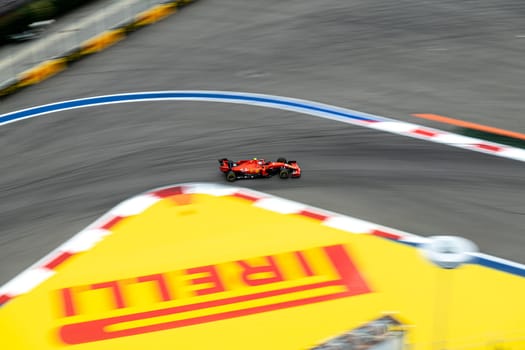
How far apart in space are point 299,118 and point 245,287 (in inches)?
247

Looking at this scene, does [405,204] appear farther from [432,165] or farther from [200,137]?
[200,137]

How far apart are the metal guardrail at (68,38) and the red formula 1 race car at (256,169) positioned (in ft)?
24.4

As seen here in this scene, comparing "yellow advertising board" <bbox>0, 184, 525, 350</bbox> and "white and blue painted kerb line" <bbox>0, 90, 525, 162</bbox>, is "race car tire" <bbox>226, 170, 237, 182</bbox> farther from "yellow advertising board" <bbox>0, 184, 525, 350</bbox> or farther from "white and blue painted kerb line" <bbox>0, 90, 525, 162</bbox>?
"white and blue painted kerb line" <bbox>0, 90, 525, 162</bbox>

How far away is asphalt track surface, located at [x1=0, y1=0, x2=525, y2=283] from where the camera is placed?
16.4m

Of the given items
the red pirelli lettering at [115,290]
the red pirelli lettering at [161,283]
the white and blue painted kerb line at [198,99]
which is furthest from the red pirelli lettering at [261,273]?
the white and blue painted kerb line at [198,99]

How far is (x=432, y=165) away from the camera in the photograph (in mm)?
17594

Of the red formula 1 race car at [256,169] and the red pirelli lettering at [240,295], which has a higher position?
the red formula 1 race car at [256,169]

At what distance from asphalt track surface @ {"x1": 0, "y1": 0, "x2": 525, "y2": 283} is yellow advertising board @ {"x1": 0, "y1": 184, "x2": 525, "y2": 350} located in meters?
0.72

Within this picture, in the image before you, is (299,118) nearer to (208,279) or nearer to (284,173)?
(284,173)

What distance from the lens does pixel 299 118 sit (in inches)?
765

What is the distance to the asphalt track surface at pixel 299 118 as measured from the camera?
1641 cm

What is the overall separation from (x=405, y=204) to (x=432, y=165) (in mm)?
1600

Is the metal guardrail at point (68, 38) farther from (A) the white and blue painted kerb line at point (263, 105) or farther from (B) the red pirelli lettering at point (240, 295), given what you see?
(B) the red pirelli lettering at point (240, 295)

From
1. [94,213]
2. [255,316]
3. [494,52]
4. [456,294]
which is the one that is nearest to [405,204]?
[456,294]
